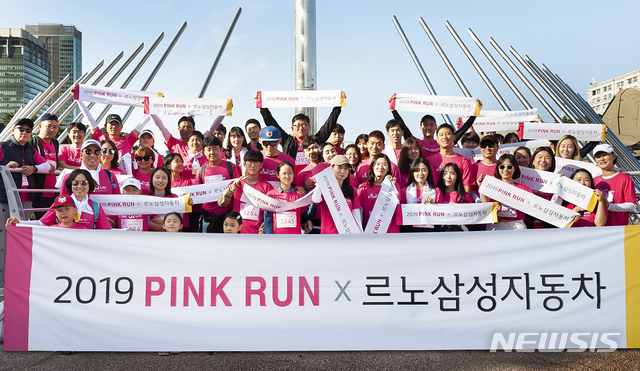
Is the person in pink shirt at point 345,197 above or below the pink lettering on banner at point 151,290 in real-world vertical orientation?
above

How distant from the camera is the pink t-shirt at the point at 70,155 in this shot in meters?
6.77

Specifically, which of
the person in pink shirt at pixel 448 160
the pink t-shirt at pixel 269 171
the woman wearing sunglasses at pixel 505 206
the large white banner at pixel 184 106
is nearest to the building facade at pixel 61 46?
the large white banner at pixel 184 106

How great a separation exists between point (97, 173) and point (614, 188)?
613 centimetres

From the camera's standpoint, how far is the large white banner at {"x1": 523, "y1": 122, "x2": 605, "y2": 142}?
A: 713cm

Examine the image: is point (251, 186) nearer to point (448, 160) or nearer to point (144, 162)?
point (144, 162)

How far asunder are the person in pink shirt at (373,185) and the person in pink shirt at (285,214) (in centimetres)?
70

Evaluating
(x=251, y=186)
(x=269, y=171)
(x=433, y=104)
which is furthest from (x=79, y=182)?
(x=433, y=104)

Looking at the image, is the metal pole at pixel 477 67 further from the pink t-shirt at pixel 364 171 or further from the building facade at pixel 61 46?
the building facade at pixel 61 46

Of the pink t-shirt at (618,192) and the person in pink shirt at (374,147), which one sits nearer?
the pink t-shirt at (618,192)

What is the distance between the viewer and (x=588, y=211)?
15.7 feet

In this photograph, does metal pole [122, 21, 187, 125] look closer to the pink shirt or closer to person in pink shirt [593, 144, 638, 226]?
the pink shirt

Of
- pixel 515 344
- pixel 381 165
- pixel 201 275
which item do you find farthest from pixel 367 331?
pixel 381 165

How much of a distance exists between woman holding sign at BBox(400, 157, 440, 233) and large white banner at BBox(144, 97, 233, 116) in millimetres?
3442

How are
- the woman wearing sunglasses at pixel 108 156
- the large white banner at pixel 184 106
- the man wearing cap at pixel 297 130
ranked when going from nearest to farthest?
the woman wearing sunglasses at pixel 108 156 < the man wearing cap at pixel 297 130 < the large white banner at pixel 184 106
